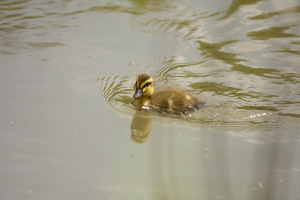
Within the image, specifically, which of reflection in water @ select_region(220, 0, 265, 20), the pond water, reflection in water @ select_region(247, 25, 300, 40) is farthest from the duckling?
reflection in water @ select_region(220, 0, 265, 20)

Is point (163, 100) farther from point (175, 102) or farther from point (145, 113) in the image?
point (145, 113)

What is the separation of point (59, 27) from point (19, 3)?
1258 mm

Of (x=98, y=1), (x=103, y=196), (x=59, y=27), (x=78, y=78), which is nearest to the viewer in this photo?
(x=103, y=196)

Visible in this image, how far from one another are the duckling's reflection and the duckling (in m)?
0.17

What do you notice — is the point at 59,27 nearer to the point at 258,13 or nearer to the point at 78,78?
the point at 78,78

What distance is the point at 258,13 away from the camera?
5219mm

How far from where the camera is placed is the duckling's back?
315cm

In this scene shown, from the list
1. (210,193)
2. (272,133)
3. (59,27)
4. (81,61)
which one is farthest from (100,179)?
(59,27)

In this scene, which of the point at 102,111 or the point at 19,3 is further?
the point at 19,3

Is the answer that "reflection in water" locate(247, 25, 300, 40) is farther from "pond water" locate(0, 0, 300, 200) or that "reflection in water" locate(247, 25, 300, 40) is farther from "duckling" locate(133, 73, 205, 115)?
"duckling" locate(133, 73, 205, 115)

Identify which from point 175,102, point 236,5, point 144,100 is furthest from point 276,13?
point 144,100

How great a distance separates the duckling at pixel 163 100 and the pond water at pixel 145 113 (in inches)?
4.6

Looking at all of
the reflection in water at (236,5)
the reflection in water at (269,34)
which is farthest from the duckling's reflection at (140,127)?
the reflection in water at (236,5)

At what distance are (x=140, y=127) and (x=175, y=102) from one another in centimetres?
54
